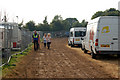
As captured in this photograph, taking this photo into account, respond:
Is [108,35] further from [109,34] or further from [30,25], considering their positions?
[30,25]

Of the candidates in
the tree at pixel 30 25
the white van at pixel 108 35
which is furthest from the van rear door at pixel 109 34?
the tree at pixel 30 25

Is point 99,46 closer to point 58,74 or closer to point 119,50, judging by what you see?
point 119,50

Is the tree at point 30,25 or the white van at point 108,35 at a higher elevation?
the tree at point 30,25

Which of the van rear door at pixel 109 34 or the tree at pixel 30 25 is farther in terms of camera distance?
the tree at pixel 30 25

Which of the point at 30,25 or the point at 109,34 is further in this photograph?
the point at 30,25

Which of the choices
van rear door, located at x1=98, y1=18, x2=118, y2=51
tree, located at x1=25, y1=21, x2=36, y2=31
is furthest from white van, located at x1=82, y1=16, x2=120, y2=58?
tree, located at x1=25, y1=21, x2=36, y2=31

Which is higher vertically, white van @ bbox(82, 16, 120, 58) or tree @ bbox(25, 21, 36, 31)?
tree @ bbox(25, 21, 36, 31)

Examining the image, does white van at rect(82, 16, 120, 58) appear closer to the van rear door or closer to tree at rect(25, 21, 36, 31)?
the van rear door

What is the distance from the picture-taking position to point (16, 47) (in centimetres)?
1684

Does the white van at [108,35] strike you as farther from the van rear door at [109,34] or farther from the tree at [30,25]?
the tree at [30,25]

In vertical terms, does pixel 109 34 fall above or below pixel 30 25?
below

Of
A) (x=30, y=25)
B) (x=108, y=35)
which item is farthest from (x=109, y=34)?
(x=30, y=25)

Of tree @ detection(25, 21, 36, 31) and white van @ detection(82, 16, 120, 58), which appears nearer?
white van @ detection(82, 16, 120, 58)

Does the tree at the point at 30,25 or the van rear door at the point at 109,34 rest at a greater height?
the tree at the point at 30,25
